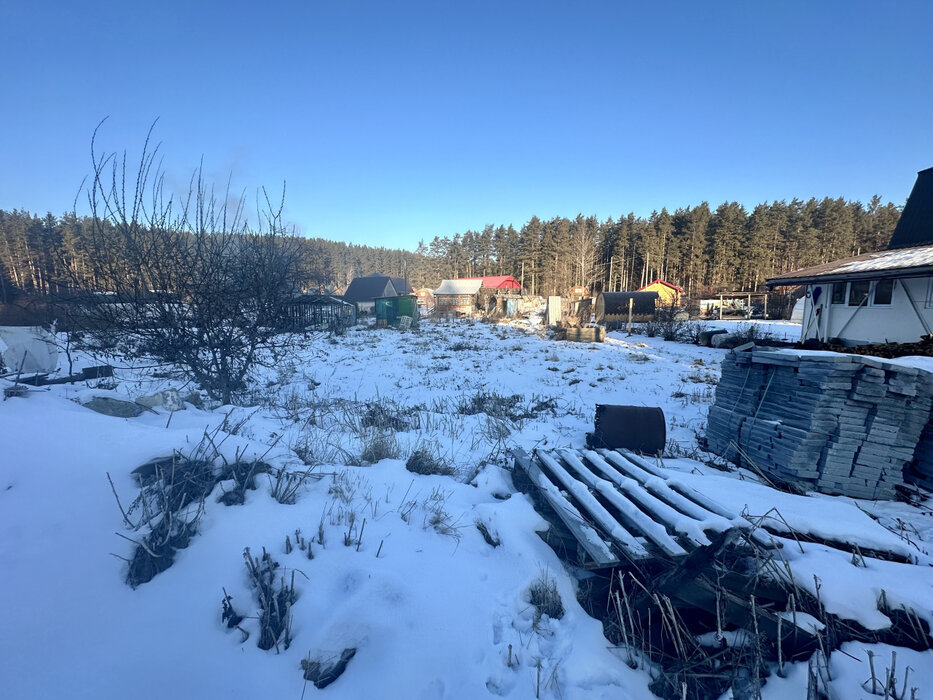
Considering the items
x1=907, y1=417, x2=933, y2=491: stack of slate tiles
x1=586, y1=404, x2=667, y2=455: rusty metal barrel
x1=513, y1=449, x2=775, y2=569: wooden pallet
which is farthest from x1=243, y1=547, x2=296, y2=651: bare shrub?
x1=907, y1=417, x2=933, y2=491: stack of slate tiles

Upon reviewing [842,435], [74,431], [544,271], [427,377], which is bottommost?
[427,377]

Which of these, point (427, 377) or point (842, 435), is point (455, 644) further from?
point (427, 377)

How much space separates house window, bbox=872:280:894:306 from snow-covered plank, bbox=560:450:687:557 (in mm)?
14891

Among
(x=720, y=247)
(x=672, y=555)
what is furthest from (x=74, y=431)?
(x=720, y=247)

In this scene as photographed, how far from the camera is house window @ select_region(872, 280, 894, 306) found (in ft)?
39.8

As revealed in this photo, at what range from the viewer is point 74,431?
2.81 m

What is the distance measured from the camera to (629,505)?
3027 mm

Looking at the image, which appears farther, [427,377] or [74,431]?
[427,377]

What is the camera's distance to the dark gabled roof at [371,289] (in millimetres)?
41559

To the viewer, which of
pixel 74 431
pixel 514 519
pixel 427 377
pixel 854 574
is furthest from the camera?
pixel 427 377

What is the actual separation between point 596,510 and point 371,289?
41663 mm

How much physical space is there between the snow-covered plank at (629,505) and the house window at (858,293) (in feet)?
50.1

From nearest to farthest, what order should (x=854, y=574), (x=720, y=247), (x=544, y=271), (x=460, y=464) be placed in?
(x=854, y=574), (x=460, y=464), (x=720, y=247), (x=544, y=271)

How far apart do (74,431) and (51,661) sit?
173 cm
